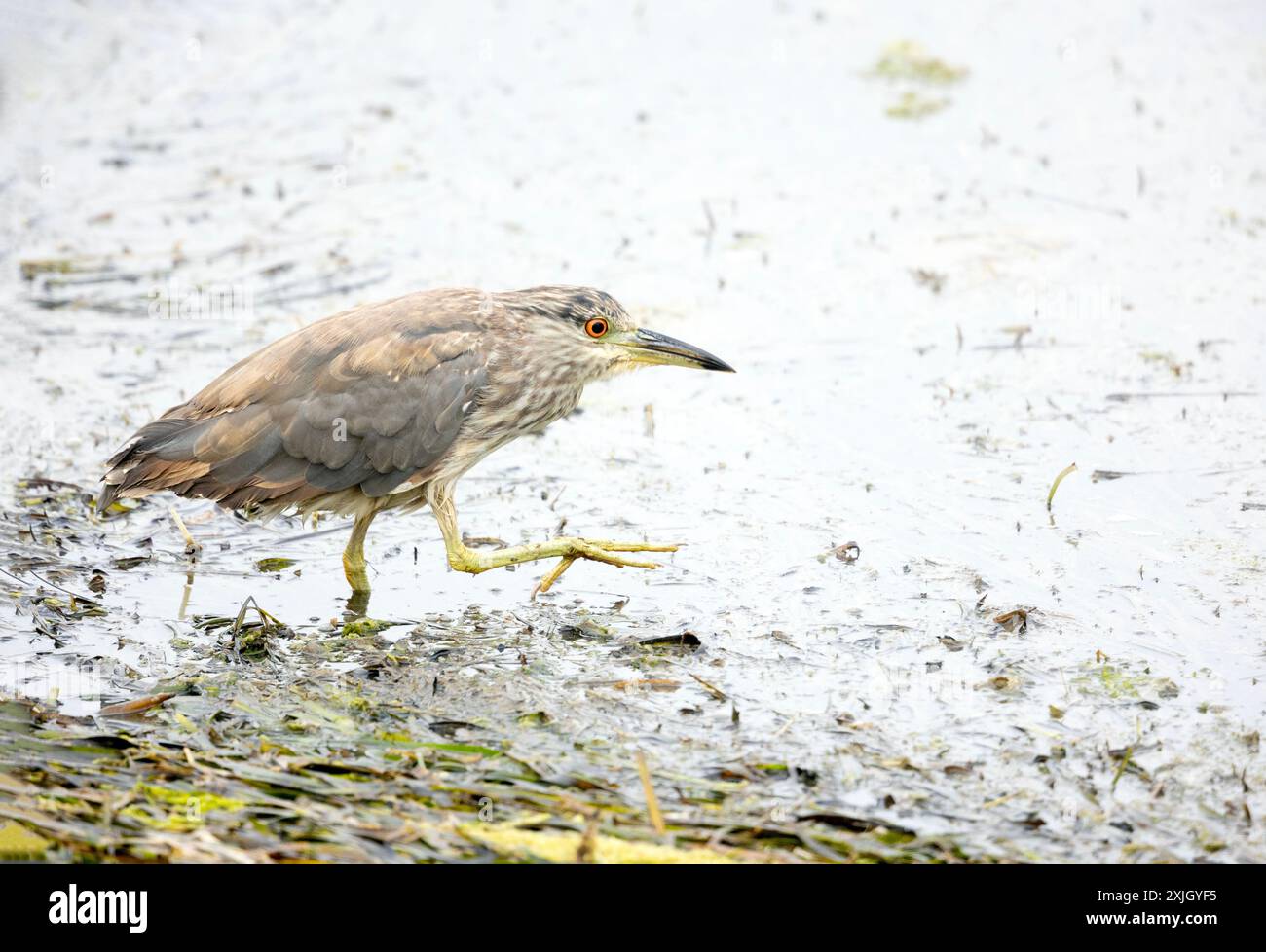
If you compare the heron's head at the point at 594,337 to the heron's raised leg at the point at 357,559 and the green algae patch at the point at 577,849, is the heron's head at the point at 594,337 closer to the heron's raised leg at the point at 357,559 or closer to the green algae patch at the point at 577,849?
the heron's raised leg at the point at 357,559

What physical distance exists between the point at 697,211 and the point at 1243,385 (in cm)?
437

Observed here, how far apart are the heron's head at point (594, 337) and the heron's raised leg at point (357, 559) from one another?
1.19m

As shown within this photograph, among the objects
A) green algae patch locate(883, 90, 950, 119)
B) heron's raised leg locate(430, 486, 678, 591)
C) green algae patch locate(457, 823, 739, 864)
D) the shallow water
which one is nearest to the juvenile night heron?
heron's raised leg locate(430, 486, 678, 591)

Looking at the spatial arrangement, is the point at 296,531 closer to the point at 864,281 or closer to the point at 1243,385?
the point at 864,281

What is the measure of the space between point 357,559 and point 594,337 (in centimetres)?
154

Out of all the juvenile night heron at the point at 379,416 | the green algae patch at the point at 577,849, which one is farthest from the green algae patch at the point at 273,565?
the green algae patch at the point at 577,849

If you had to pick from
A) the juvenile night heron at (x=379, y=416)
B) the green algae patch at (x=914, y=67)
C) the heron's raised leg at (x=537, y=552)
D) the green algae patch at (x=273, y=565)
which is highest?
the green algae patch at (x=914, y=67)

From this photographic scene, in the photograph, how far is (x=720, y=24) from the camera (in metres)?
14.4

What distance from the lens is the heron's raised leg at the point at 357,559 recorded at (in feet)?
23.1

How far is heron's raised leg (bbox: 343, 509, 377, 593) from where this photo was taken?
23.1 feet

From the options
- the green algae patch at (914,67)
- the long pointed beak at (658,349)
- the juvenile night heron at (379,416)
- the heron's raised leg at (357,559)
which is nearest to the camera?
the juvenile night heron at (379,416)

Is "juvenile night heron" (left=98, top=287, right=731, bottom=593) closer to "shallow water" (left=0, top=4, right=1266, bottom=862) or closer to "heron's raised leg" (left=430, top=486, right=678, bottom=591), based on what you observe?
"heron's raised leg" (left=430, top=486, right=678, bottom=591)
